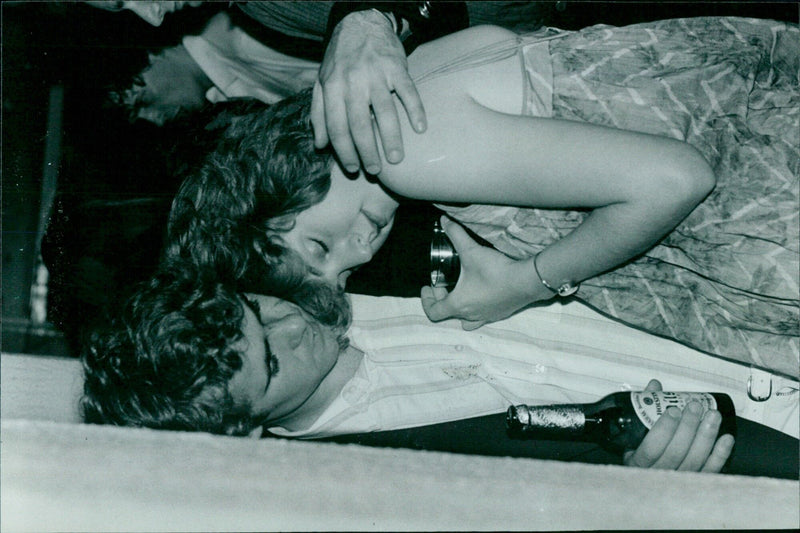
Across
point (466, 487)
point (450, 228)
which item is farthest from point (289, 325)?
point (466, 487)

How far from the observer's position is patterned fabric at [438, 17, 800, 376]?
2.77 feet

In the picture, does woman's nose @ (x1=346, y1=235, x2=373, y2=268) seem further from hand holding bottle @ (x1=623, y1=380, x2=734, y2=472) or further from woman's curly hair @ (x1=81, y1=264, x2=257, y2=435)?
hand holding bottle @ (x1=623, y1=380, x2=734, y2=472)

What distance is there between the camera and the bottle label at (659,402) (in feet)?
3.38

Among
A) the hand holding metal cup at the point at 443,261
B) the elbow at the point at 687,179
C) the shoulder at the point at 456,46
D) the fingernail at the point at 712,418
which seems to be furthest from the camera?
the hand holding metal cup at the point at 443,261

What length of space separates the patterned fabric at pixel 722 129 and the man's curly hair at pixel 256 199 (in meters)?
0.29

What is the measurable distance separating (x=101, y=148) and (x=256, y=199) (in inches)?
28.1

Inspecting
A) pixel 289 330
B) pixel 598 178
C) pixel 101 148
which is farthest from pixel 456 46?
pixel 101 148

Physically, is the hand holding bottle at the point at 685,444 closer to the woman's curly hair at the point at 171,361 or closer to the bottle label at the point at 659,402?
the bottle label at the point at 659,402

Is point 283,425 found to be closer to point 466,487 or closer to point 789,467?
point 466,487

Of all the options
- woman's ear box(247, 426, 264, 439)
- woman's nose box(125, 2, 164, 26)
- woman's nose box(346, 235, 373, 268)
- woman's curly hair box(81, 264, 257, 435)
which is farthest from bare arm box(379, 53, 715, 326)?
woman's nose box(125, 2, 164, 26)

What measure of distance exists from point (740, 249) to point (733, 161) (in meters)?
0.14

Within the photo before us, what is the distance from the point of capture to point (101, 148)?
1.49m

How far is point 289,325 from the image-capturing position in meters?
1.10

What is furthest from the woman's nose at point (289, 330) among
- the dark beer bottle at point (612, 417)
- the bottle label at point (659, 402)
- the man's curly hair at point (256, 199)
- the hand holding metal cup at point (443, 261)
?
the bottle label at point (659, 402)
